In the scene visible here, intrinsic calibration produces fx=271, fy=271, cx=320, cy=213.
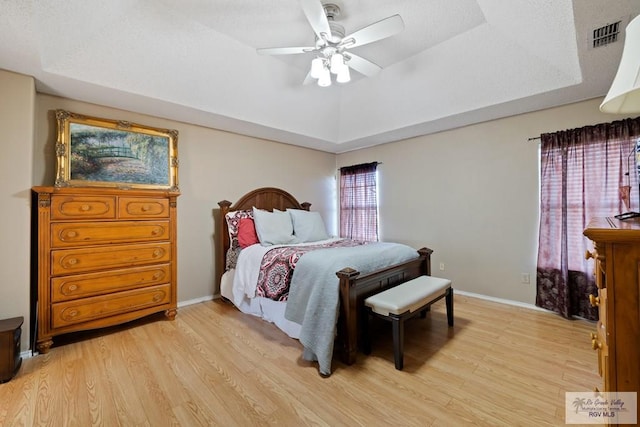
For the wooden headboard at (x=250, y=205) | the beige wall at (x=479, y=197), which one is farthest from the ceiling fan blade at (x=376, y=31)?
the wooden headboard at (x=250, y=205)

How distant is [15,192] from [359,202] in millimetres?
4179

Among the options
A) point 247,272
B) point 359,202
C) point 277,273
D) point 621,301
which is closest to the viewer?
point 621,301

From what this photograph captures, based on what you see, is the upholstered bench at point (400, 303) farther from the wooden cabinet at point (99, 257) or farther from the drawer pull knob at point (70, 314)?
the drawer pull knob at point (70, 314)

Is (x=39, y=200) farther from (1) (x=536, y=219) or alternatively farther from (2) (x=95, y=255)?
(1) (x=536, y=219)

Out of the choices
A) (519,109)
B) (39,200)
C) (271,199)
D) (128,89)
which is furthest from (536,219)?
(39,200)

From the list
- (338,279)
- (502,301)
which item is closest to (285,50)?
(338,279)

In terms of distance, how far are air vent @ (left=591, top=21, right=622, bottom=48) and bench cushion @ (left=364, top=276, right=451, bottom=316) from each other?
215 centimetres

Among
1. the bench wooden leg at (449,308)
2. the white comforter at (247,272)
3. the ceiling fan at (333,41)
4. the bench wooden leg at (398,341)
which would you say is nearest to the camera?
the ceiling fan at (333,41)

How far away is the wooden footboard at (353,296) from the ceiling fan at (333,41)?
1.74 metres

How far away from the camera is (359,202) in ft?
16.1

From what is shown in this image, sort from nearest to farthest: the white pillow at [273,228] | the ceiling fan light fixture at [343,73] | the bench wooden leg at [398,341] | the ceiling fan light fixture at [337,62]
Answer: the bench wooden leg at [398,341], the ceiling fan light fixture at [337,62], the ceiling fan light fixture at [343,73], the white pillow at [273,228]

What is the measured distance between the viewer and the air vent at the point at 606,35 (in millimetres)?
1779

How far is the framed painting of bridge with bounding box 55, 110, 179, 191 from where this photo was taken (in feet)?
8.52

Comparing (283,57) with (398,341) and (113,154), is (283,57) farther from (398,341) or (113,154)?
(398,341)
